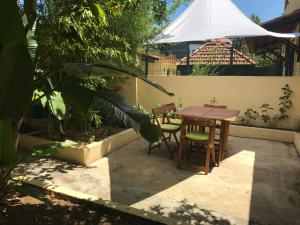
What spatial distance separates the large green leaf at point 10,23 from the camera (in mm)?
1903

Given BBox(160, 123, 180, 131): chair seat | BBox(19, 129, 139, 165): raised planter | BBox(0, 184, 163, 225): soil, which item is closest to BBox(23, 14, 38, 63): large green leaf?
BBox(0, 184, 163, 225): soil

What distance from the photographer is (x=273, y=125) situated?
7.82 metres

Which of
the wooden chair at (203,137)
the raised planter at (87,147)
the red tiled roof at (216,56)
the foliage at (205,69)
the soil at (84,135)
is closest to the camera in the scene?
the wooden chair at (203,137)

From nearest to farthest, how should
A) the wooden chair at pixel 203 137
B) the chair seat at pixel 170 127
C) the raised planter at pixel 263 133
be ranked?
the wooden chair at pixel 203 137, the chair seat at pixel 170 127, the raised planter at pixel 263 133

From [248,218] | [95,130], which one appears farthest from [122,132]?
[248,218]

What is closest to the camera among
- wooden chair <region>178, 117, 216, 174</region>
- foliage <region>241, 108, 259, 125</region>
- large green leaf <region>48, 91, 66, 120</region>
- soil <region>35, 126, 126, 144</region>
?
large green leaf <region>48, 91, 66, 120</region>

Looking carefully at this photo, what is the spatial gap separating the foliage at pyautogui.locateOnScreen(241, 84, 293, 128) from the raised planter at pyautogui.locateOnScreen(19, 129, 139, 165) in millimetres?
3592

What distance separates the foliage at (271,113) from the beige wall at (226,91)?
107mm

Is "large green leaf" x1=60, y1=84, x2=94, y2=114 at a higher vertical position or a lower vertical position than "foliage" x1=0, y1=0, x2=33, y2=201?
lower

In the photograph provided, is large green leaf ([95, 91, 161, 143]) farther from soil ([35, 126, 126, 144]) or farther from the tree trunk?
soil ([35, 126, 126, 144])

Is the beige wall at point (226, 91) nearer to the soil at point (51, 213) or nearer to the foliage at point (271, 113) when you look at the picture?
the foliage at point (271, 113)

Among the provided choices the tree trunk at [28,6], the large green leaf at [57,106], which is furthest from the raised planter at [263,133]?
the tree trunk at [28,6]

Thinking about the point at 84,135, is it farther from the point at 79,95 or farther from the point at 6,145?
the point at 6,145

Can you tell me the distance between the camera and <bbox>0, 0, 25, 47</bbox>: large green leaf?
1903mm
